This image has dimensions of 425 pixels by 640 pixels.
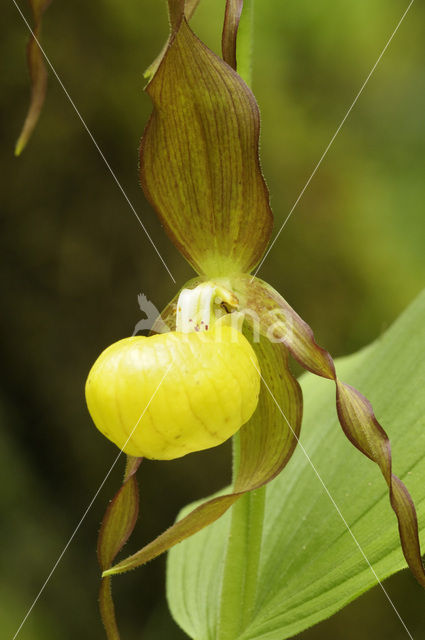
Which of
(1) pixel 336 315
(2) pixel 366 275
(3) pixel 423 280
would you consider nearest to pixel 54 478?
(1) pixel 336 315

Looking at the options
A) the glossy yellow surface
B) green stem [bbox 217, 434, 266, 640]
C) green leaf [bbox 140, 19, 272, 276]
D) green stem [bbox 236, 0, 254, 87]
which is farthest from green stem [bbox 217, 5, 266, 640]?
green stem [bbox 236, 0, 254, 87]

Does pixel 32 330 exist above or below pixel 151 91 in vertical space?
below

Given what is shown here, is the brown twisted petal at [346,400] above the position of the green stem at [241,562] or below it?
above

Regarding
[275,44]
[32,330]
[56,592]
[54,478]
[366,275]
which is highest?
[275,44]

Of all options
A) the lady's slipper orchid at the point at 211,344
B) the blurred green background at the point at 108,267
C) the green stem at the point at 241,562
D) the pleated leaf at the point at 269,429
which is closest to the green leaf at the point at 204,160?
the lady's slipper orchid at the point at 211,344

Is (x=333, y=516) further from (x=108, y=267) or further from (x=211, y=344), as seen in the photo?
(x=108, y=267)

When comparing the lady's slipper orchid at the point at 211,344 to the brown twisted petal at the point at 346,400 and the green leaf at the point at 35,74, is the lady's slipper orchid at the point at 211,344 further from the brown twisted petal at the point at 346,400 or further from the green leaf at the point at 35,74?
the green leaf at the point at 35,74

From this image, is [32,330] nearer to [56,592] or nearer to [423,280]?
[56,592]

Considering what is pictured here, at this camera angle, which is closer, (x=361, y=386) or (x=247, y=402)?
(x=247, y=402)

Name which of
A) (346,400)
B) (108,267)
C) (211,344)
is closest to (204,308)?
(211,344)
